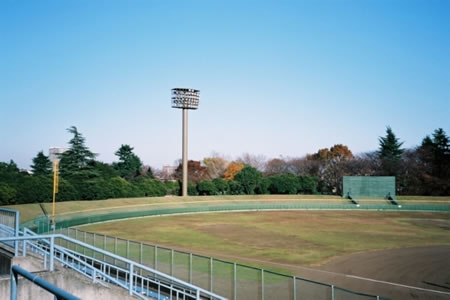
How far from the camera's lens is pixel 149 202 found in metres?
71.1

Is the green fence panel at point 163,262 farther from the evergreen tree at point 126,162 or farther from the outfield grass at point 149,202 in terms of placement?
the evergreen tree at point 126,162

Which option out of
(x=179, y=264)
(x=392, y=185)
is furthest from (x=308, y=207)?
(x=179, y=264)

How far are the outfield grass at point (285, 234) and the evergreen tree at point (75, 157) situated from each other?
25999mm

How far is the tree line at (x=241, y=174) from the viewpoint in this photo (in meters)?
62.1

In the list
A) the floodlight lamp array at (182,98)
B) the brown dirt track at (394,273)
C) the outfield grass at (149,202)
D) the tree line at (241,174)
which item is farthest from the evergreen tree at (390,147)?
the brown dirt track at (394,273)

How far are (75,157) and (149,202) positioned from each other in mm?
17596

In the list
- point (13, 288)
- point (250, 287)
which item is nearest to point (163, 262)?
point (250, 287)

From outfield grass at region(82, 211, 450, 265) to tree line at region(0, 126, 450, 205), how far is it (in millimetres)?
14453

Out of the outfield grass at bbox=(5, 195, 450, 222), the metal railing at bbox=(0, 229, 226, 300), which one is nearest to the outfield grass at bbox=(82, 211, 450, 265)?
the outfield grass at bbox=(5, 195, 450, 222)

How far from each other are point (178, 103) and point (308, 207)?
35.3 meters

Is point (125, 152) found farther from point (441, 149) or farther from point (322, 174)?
point (441, 149)

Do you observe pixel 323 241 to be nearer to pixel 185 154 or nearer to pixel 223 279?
pixel 223 279

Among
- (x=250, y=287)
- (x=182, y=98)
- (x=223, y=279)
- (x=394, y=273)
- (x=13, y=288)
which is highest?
(x=182, y=98)

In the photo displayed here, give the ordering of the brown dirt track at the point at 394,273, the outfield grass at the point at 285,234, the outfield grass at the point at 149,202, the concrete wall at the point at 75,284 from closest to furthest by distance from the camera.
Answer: the concrete wall at the point at 75,284 → the brown dirt track at the point at 394,273 → the outfield grass at the point at 285,234 → the outfield grass at the point at 149,202
